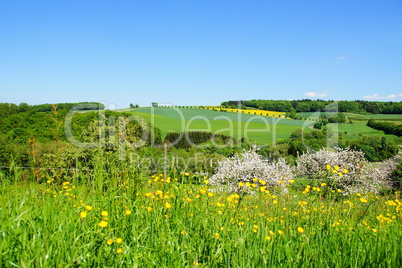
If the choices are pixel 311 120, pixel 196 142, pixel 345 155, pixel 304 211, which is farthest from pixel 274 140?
pixel 304 211

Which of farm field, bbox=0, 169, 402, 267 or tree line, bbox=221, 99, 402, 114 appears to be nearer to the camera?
farm field, bbox=0, 169, 402, 267

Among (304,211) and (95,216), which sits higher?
(95,216)

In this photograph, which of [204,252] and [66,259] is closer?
[66,259]

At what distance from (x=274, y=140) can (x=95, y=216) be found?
127 ft

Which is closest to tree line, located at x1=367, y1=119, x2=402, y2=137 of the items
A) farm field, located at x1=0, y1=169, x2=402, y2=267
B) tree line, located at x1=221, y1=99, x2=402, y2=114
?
tree line, located at x1=221, y1=99, x2=402, y2=114

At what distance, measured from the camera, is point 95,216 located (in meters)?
2.29

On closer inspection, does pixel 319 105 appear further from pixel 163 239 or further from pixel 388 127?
pixel 163 239

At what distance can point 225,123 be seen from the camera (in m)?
50.4

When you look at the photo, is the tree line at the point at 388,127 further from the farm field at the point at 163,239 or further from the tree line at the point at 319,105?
the farm field at the point at 163,239

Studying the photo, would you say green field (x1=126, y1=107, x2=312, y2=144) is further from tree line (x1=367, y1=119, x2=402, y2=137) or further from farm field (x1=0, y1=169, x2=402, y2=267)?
farm field (x1=0, y1=169, x2=402, y2=267)

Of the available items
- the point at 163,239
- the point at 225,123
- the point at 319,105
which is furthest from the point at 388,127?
the point at 163,239

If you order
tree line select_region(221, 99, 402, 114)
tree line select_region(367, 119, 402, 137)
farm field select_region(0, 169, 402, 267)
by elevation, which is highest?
A: tree line select_region(221, 99, 402, 114)

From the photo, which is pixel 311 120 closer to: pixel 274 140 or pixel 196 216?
pixel 274 140

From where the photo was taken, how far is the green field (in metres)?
43.5
